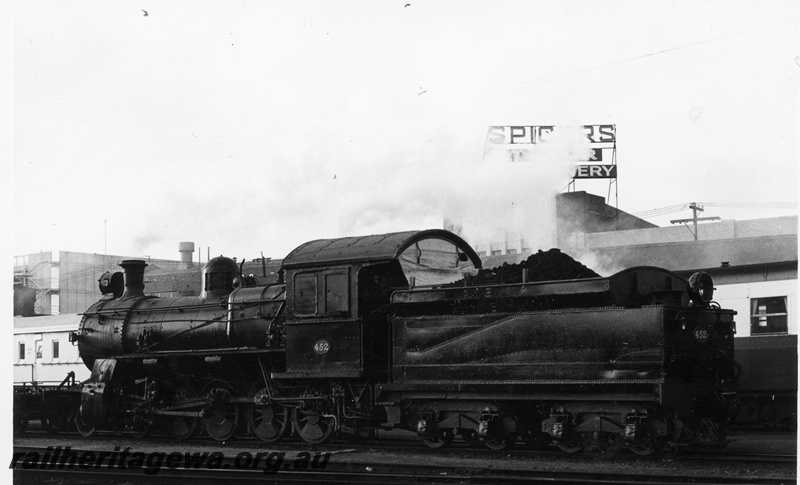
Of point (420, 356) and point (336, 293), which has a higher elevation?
point (336, 293)

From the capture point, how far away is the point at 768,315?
1822cm

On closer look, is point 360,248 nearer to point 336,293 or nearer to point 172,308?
point 336,293

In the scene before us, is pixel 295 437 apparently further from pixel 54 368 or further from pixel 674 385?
pixel 54 368

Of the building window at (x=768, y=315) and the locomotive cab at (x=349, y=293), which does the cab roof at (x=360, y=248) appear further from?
the building window at (x=768, y=315)

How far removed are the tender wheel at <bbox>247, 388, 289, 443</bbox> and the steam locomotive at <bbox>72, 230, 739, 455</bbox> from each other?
3 centimetres

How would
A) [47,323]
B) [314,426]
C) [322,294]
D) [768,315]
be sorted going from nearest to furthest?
[322,294] → [314,426] → [768,315] → [47,323]

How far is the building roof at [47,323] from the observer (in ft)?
94.4

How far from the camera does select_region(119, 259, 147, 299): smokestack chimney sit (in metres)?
18.8

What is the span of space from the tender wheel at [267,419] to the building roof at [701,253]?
15.2 meters

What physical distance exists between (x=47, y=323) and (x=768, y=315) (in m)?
23.0

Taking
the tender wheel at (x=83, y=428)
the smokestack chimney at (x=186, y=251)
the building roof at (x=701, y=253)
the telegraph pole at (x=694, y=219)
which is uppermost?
the telegraph pole at (x=694, y=219)

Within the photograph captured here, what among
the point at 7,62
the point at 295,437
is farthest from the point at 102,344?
the point at 7,62

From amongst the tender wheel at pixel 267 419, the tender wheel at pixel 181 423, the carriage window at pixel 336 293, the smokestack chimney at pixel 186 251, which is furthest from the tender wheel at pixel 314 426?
the smokestack chimney at pixel 186 251

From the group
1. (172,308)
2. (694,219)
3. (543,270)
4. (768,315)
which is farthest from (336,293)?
(694,219)
